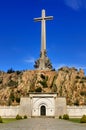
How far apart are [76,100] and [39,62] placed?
1466cm

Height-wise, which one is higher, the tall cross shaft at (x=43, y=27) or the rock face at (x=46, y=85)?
the tall cross shaft at (x=43, y=27)

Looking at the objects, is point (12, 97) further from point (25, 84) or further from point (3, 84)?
point (3, 84)

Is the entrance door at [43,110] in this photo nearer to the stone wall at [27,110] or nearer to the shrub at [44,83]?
the stone wall at [27,110]

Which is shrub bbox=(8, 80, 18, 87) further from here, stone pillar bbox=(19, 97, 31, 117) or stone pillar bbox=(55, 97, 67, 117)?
stone pillar bbox=(55, 97, 67, 117)

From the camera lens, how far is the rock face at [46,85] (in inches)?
2886

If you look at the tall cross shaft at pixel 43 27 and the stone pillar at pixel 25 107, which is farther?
the tall cross shaft at pixel 43 27

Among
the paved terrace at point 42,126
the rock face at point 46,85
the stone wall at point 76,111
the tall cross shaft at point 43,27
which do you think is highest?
the tall cross shaft at point 43,27

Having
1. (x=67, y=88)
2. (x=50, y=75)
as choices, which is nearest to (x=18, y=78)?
(x=50, y=75)

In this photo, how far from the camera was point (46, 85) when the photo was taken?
77875 mm

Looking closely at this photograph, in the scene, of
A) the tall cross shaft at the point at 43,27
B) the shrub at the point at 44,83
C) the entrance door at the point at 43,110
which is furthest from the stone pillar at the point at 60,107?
the shrub at the point at 44,83

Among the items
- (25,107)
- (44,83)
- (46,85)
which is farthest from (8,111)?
(46,85)

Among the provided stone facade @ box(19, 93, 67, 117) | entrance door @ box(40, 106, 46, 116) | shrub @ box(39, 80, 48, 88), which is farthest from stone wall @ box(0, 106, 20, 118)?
shrub @ box(39, 80, 48, 88)

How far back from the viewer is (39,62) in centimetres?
7462

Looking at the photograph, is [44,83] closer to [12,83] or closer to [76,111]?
[12,83]
